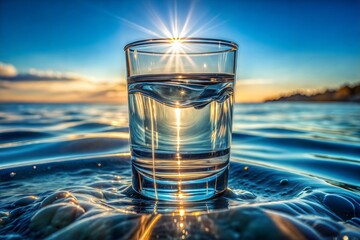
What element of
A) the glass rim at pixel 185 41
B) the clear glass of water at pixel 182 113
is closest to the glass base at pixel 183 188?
the clear glass of water at pixel 182 113

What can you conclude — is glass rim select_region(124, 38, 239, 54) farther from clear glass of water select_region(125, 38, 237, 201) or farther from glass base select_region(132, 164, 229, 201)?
glass base select_region(132, 164, 229, 201)

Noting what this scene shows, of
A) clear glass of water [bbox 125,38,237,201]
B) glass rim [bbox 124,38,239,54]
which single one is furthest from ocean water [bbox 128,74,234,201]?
glass rim [bbox 124,38,239,54]

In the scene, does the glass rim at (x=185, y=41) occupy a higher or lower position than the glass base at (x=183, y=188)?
higher

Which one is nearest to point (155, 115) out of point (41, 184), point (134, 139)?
point (134, 139)

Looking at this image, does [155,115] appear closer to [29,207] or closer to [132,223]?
[132,223]

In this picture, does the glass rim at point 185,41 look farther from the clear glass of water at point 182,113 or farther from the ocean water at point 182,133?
the ocean water at point 182,133

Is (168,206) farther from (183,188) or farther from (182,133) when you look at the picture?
(182,133)

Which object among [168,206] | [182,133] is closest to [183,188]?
[168,206]
